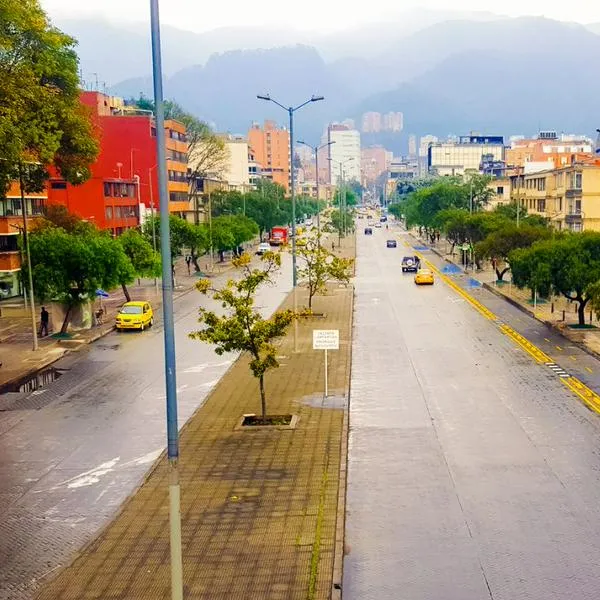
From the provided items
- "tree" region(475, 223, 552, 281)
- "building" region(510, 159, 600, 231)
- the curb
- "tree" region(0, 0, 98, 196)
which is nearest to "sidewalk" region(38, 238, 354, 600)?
the curb

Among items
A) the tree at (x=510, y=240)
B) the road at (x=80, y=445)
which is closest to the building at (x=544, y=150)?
the tree at (x=510, y=240)

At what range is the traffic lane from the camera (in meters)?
28.9

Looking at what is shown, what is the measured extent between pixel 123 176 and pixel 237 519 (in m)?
66.6

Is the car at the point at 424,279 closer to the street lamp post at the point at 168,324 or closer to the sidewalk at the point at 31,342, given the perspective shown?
the sidewalk at the point at 31,342

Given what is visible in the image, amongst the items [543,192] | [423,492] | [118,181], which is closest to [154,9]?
[423,492]

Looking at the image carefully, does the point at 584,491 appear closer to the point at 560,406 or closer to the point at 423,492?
the point at 423,492

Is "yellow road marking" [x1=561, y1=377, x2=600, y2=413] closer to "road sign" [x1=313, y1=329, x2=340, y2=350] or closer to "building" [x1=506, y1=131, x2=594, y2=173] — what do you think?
"road sign" [x1=313, y1=329, x2=340, y2=350]

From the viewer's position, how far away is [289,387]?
1052 inches

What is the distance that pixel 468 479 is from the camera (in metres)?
17.9

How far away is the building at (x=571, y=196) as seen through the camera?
230 feet

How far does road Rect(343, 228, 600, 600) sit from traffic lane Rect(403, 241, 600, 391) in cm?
54

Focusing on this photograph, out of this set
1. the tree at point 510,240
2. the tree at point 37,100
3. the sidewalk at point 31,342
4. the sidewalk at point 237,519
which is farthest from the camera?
the tree at point 510,240

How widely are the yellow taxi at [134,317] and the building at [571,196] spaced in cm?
3701

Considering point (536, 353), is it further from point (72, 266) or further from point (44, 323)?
point (44, 323)
